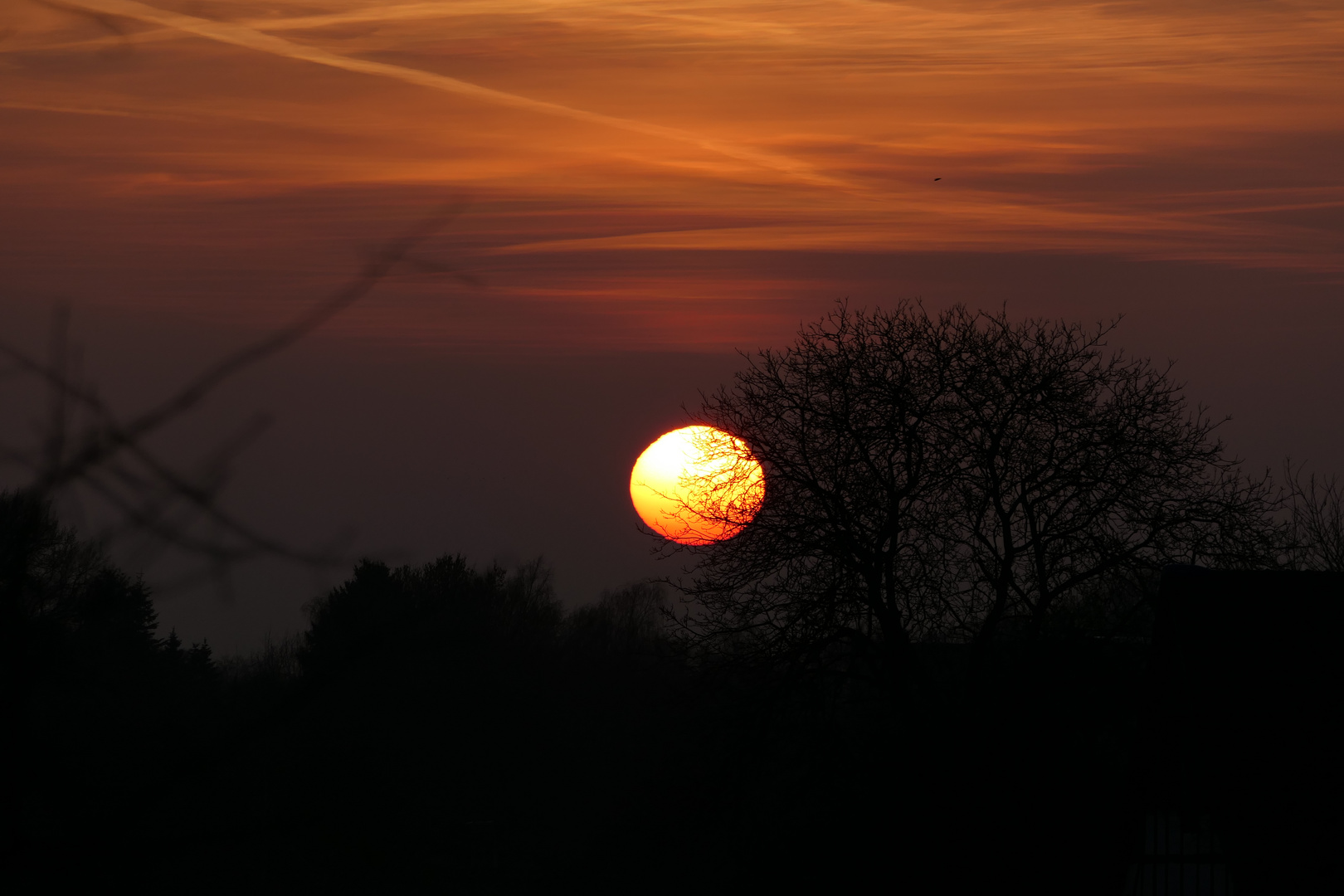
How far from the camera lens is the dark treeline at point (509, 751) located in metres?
1.65

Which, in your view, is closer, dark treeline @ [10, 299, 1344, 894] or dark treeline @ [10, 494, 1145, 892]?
dark treeline @ [10, 494, 1145, 892]

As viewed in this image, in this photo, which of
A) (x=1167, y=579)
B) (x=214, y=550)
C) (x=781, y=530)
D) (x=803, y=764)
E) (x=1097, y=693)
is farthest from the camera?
(x=781, y=530)

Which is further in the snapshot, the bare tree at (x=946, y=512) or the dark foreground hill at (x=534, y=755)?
the bare tree at (x=946, y=512)

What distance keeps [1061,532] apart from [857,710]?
17.7ft

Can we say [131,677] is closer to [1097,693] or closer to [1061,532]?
[1097,693]

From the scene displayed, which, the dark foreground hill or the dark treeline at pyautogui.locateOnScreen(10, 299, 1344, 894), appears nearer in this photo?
the dark foreground hill

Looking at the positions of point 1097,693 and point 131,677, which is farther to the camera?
point 1097,693

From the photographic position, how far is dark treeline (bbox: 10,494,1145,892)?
1.65 m

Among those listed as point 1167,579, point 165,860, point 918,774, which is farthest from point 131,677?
point 918,774

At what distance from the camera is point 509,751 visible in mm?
40188

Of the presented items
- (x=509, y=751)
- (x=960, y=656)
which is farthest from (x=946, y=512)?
(x=509, y=751)

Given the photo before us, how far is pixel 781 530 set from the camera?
2178cm

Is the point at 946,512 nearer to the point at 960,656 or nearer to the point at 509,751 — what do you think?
the point at 960,656

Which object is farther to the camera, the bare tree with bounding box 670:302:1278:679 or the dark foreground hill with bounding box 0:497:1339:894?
the bare tree with bounding box 670:302:1278:679
